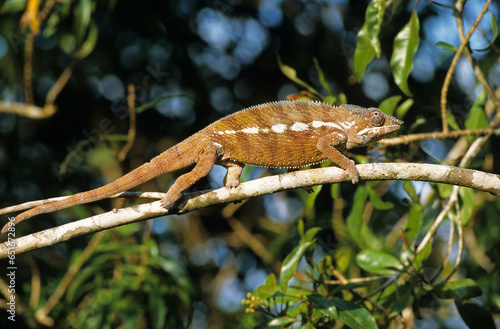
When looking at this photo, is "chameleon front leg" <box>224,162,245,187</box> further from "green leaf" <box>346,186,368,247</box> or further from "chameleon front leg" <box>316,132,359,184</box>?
"green leaf" <box>346,186,368,247</box>

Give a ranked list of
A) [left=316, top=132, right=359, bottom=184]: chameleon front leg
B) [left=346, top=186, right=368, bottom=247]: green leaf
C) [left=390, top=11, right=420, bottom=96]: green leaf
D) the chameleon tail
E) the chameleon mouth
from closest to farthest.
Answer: the chameleon tail, [left=316, top=132, right=359, bottom=184]: chameleon front leg, the chameleon mouth, [left=390, top=11, right=420, bottom=96]: green leaf, [left=346, top=186, right=368, bottom=247]: green leaf

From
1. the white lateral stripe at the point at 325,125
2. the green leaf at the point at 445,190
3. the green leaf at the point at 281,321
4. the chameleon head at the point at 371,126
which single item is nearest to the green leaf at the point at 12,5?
the white lateral stripe at the point at 325,125

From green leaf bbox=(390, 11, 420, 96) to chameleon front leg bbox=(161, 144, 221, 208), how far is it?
1071 millimetres

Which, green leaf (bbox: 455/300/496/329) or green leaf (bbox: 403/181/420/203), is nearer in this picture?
green leaf (bbox: 455/300/496/329)

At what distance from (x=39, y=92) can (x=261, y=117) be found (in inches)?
116

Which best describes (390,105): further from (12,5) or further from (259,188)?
(12,5)

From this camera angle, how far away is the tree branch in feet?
6.95

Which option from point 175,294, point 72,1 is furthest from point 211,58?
point 175,294

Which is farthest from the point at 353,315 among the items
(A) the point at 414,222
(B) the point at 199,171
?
(B) the point at 199,171

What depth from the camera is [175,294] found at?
4160 millimetres

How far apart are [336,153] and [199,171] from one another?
69 centimetres

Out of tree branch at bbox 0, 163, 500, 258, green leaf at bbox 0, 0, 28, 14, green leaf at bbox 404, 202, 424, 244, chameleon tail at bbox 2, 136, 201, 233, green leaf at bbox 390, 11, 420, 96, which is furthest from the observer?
green leaf at bbox 0, 0, 28, 14

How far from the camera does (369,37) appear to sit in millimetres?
2736

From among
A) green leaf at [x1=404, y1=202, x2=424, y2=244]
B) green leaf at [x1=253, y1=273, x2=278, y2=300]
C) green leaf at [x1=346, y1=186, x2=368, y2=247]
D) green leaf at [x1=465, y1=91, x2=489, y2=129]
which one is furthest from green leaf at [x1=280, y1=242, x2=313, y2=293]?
green leaf at [x1=465, y1=91, x2=489, y2=129]
